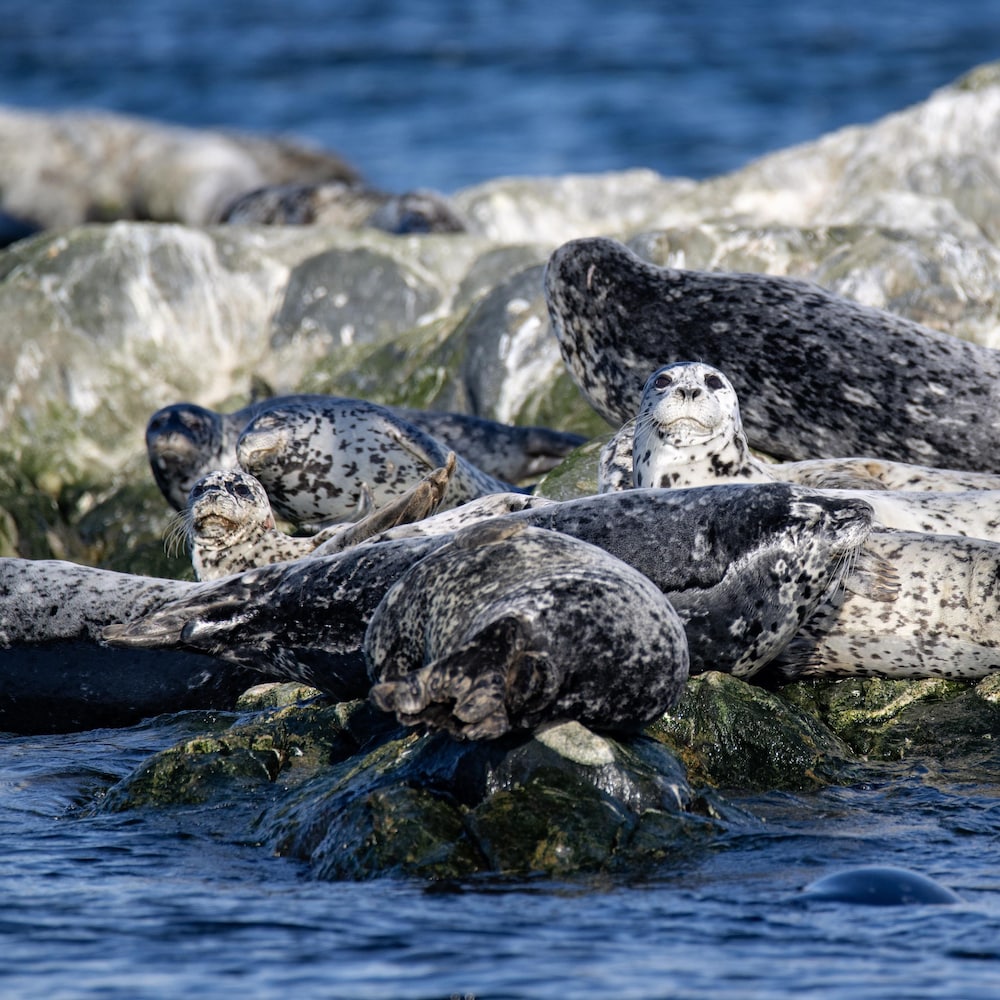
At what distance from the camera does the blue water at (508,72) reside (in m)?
23.8

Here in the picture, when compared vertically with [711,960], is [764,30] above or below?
above

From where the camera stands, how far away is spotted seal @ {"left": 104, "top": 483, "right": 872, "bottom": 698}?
14.9 ft

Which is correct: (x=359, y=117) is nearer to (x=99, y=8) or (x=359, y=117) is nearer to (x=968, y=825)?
(x=99, y=8)

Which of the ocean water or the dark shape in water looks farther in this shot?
the dark shape in water

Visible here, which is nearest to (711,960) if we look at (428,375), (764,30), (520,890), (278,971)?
(520,890)

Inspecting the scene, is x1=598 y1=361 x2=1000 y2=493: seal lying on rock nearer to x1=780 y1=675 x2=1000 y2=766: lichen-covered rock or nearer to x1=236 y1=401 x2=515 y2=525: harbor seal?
x1=780 y1=675 x2=1000 y2=766: lichen-covered rock

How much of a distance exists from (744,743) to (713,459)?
1.52 meters

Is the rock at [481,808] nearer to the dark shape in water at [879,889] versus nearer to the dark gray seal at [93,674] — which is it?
the dark shape in water at [879,889]

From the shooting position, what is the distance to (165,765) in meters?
4.30

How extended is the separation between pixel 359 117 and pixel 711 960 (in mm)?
24966

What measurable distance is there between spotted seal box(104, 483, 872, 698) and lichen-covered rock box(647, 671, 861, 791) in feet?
0.72

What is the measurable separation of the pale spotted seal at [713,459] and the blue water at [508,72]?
15.4 metres

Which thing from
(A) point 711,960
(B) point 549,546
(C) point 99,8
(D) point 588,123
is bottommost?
(A) point 711,960

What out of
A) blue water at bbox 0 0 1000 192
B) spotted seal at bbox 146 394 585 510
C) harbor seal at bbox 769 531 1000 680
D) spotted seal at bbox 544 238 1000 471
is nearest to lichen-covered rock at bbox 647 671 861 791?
harbor seal at bbox 769 531 1000 680
